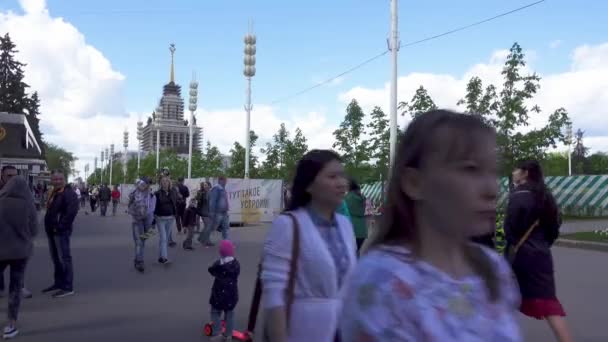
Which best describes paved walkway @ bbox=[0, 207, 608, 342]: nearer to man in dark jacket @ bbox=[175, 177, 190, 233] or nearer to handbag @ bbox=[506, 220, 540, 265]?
handbag @ bbox=[506, 220, 540, 265]

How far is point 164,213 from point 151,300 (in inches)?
166

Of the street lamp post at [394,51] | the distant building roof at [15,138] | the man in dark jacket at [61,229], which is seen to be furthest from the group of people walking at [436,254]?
the distant building roof at [15,138]

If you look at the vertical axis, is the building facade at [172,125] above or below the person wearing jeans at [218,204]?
above

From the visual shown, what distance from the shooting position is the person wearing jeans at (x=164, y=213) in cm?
1266

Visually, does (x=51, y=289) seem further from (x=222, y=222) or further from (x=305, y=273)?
(x=305, y=273)

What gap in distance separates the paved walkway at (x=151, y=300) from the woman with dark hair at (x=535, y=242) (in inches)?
56.8

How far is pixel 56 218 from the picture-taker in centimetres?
916

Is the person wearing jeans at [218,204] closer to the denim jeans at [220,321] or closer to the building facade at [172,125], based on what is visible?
the denim jeans at [220,321]

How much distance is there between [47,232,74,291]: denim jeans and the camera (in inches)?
361

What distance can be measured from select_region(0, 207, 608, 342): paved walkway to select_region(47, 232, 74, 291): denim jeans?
0.99 ft

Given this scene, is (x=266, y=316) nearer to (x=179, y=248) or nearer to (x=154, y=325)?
(x=154, y=325)

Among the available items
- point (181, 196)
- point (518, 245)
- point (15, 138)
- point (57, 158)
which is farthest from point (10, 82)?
point (57, 158)

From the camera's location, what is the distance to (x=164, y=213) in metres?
12.8

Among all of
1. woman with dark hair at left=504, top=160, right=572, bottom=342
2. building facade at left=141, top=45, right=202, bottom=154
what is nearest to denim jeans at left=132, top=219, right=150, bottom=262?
woman with dark hair at left=504, top=160, right=572, bottom=342
